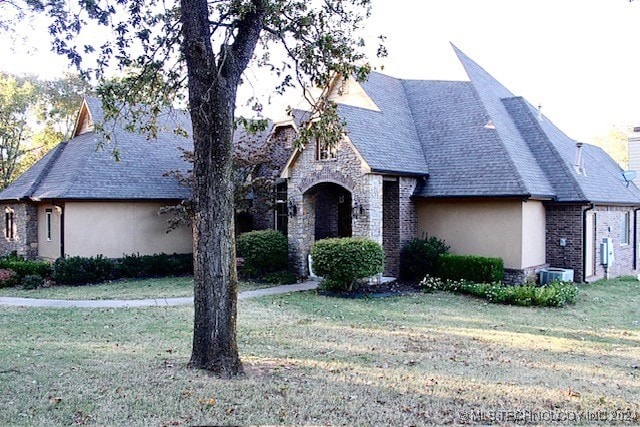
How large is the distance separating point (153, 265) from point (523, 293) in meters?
12.4

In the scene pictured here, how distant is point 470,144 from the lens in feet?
57.6

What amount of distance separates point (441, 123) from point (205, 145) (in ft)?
44.2

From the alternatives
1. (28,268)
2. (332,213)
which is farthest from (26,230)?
(332,213)

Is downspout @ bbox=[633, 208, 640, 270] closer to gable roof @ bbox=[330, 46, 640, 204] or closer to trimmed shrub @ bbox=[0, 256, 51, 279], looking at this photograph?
gable roof @ bbox=[330, 46, 640, 204]

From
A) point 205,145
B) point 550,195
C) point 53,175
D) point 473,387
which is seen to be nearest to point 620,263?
point 550,195

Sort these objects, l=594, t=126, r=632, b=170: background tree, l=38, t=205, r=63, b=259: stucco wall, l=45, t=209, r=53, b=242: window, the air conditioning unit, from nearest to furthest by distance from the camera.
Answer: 1. the air conditioning unit
2. l=38, t=205, r=63, b=259: stucco wall
3. l=45, t=209, r=53, b=242: window
4. l=594, t=126, r=632, b=170: background tree

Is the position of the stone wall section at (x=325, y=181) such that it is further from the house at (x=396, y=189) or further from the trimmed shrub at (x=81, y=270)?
the trimmed shrub at (x=81, y=270)

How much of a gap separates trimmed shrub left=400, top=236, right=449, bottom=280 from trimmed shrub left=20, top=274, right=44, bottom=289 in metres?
11.3

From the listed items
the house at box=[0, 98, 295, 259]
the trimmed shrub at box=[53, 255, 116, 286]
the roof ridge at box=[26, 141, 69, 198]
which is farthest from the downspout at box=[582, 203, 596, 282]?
the roof ridge at box=[26, 141, 69, 198]

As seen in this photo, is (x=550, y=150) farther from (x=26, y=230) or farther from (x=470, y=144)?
(x=26, y=230)

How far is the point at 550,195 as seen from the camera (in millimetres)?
16438

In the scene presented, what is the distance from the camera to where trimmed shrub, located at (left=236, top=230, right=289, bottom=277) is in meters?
17.4

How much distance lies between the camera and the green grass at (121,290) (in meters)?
14.5

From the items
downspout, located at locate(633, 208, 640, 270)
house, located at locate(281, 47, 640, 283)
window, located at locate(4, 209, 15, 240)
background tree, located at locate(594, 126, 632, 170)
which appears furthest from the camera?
background tree, located at locate(594, 126, 632, 170)
